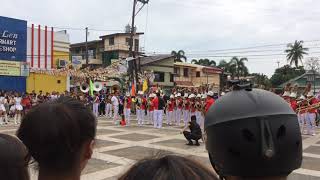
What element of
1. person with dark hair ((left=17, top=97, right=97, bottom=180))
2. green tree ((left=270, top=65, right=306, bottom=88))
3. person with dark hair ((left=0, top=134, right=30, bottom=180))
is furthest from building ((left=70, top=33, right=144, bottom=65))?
person with dark hair ((left=17, top=97, right=97, bottom=180))

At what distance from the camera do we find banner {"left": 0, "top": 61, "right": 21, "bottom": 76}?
31.5 meters

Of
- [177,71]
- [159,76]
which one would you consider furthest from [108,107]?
[177,71]

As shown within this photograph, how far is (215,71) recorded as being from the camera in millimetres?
67312

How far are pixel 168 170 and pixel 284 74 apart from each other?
71.6 m

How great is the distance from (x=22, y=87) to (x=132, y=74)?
8165 mm

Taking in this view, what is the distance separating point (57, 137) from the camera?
2080 mm

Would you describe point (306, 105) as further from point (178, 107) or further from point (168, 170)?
point (168, 170)

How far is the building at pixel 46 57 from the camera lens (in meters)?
34.4

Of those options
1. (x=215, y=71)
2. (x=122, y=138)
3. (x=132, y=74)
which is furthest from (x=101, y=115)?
(x=215, y=71)

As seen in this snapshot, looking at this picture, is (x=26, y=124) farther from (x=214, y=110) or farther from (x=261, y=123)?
(x=261, y=123)

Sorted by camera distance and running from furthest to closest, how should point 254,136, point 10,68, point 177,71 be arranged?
point 177,71, point 10,68, point 254,136

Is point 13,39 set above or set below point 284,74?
above

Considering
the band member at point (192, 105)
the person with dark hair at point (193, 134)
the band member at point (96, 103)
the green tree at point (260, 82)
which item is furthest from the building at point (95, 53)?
the person with dark hair at point (193, 134)

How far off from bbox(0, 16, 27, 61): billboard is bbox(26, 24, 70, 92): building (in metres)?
1.08
